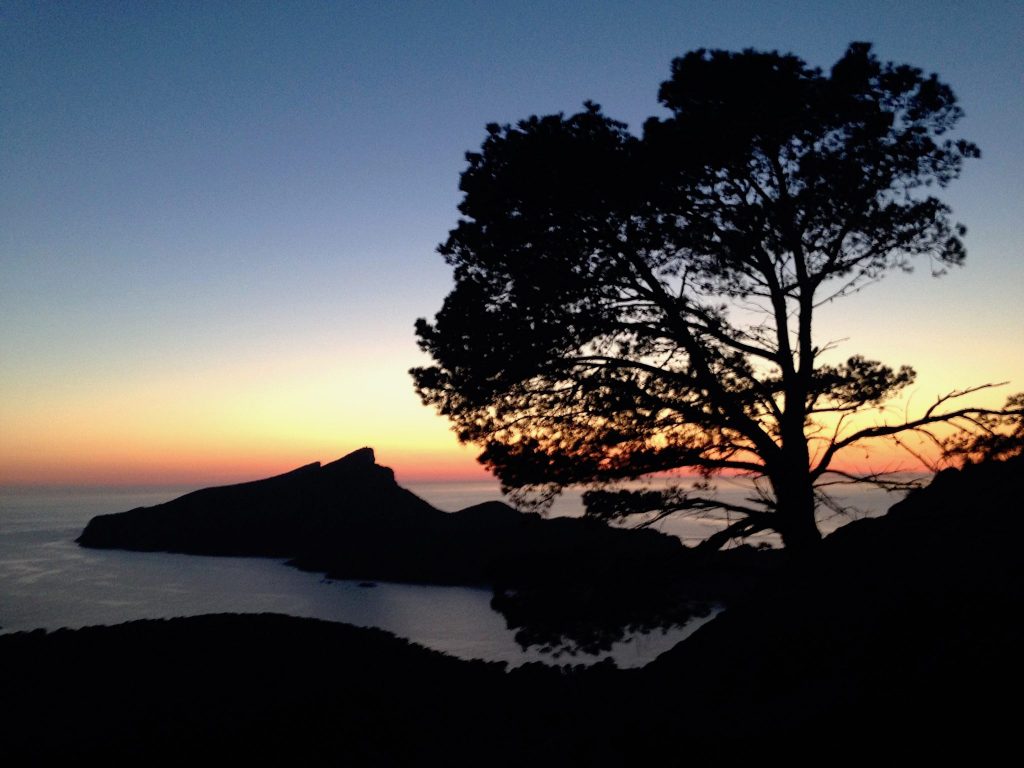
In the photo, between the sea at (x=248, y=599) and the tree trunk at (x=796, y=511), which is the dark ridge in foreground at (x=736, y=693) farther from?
the sea at (x=248, y=599)

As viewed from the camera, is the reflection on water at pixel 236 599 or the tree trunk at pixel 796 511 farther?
the reflection on water at pixel 236 599

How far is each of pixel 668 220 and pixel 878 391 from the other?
3.98 meters

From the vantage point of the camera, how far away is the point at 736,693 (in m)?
5.31

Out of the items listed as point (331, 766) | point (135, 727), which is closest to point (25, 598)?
point (135, 727)

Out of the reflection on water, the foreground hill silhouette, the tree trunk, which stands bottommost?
the reflection on water

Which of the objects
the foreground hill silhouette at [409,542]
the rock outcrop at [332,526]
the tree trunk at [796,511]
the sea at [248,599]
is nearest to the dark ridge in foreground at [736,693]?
the tree trunk at [796,511]

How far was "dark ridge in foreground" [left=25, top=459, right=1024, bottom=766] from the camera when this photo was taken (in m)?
3.93

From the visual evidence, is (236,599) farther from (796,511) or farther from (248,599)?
(796,511)

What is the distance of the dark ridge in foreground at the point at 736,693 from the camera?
3.93 m

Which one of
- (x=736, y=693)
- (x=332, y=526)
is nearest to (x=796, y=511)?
(x=736, y=693)

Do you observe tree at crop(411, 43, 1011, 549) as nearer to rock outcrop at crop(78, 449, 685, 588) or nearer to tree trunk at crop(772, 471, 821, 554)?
tree trunk at crop(772, 471, 821, 554)

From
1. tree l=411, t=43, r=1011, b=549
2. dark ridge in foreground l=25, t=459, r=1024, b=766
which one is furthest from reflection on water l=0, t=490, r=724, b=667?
tree l=411, t=43, r=1011, b=549

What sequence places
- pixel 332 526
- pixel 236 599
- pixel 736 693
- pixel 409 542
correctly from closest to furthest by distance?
pixel 736 693
pixel 236 599
pixel 409 542
pixel 332 526

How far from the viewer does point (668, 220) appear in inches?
344
